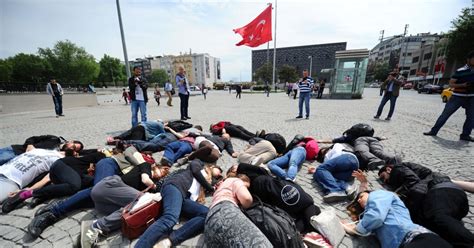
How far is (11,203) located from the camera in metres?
2.71

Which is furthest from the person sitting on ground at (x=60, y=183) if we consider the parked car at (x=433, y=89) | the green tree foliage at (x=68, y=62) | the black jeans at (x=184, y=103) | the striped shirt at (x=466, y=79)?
the green tree foliage at (x=68, y=62)

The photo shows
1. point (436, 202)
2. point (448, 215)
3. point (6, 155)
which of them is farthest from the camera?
point (6, 155)

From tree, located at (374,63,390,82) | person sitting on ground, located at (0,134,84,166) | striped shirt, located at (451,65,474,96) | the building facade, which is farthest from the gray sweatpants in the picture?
the building facade

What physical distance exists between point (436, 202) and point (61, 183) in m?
4.78

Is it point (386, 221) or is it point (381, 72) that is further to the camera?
point (381, 72)

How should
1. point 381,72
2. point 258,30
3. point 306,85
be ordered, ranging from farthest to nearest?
point 381,72
point 258,30
point 306,85

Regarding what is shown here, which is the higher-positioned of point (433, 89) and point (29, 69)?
point (29, 69)

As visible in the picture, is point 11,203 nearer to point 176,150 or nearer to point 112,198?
point 112,198

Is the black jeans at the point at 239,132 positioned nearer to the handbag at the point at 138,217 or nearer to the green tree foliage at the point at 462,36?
the handbag at the point at 138,217

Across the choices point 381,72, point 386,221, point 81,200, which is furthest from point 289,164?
point 381,72

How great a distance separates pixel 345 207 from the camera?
8.92 ft

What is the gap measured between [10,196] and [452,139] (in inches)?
376

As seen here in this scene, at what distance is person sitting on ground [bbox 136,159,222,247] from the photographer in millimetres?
2033

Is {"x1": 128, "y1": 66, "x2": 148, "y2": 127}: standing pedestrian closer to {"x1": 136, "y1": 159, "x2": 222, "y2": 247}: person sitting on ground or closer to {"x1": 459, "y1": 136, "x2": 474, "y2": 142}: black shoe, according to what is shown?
{"x1": 136, "y1": 159, "x2": 222, "y2": 247}: person sitting on ground
